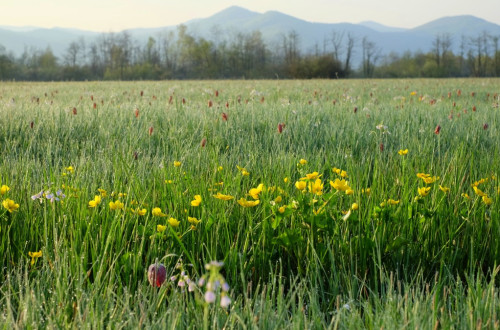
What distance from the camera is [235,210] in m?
2.51

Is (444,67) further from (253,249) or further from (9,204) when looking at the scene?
(9,204)

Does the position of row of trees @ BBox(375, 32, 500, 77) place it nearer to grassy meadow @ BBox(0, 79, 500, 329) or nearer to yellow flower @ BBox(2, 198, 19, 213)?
grassy meadow @ BBox(0, 79, 500, 329)

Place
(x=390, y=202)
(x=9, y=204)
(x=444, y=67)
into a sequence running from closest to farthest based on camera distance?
1. (x=9, y=204)
2. (x=390, y=202)
3. (x=444, y=67)

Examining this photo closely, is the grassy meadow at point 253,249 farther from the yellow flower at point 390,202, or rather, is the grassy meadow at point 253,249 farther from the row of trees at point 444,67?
the row of trees at point 444,67

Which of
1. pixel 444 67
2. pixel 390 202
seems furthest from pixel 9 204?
pixel 444 67

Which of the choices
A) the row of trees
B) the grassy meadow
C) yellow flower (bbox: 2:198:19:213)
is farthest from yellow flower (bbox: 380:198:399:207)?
the row of trees

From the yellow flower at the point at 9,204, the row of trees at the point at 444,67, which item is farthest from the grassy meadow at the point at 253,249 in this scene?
the row of trees at the point at 444,67

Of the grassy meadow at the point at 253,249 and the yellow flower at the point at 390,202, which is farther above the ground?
the yellow flower at the point at 390,202

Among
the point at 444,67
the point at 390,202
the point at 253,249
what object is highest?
the point at 444,67

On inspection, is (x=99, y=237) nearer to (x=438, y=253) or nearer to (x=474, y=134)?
(x=438, y=253)

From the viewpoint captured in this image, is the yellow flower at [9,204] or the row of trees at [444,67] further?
the row of trees at [444,67]

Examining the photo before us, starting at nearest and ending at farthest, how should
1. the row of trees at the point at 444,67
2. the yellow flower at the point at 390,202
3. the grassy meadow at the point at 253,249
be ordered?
1. the grassy meadow at the point at 253,249
2. the yellow flower at the point at 390,202
3. the row of trees at the point at 444,67

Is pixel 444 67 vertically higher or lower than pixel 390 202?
higher

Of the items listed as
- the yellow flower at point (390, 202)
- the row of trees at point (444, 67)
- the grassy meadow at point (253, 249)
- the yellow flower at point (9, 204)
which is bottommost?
the grassy meadow at point (253, 249)
